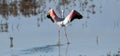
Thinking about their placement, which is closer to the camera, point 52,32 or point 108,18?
point 52,32

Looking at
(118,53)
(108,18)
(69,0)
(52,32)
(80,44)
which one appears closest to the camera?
(118,53)

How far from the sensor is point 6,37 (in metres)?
11.4

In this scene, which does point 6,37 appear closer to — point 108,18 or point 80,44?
point 80,44

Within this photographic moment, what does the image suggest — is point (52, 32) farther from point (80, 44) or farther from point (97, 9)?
point (97, 9)

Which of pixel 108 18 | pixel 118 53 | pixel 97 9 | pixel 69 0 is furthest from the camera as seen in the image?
pixel 69 0

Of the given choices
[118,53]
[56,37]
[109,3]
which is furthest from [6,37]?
[109,3]

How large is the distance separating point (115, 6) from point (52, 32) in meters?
3.53

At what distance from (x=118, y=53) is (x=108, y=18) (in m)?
3.46

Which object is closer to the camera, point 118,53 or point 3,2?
point 118,53

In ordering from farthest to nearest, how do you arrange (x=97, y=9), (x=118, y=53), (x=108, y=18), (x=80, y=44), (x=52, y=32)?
(x=97, y=9) → (x=108, y=18) → (x=52, y=32) → (x=80, y=44) → (x=118, y=53)

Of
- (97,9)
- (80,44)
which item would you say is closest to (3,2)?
(97,9)

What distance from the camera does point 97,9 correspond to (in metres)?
14.6

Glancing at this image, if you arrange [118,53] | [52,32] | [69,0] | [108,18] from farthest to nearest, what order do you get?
[69,0], [108,18], [52,32], [118,53]

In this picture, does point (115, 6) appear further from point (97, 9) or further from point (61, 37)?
point (61, 37)
